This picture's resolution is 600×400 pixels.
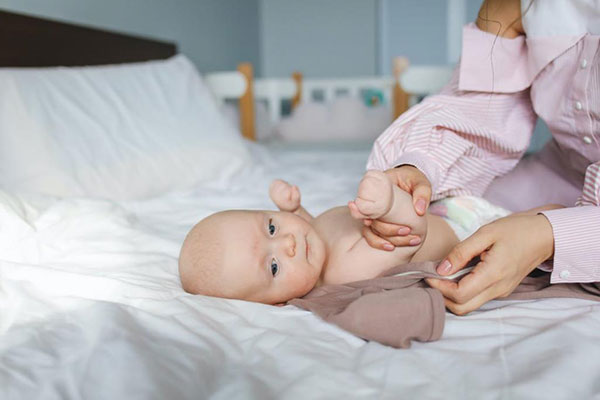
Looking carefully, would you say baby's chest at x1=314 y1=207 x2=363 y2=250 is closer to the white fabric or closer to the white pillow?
the white fabric

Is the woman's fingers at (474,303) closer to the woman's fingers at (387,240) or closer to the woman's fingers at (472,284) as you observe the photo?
the woman's fingers at (472,284)

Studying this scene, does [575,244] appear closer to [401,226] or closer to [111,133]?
[401,226]

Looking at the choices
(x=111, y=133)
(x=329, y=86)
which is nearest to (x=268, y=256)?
(x=111, y=133)

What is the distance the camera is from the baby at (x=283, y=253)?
2.18 feet

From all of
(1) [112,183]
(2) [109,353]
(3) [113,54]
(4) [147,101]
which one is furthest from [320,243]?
(3) [113,54]

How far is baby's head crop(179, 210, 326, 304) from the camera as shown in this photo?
67 centimetres

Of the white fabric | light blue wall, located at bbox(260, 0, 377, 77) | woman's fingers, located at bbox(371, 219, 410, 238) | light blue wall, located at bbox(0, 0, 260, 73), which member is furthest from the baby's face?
light blue wall, located at bbox(260, 0, 377, 77)

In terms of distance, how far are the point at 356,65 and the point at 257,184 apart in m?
2.92

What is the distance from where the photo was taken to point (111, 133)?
127 centimetres

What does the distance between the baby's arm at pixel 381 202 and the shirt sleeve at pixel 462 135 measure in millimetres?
238

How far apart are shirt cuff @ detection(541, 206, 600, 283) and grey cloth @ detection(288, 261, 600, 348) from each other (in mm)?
32

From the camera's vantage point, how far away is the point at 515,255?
0.57 meters

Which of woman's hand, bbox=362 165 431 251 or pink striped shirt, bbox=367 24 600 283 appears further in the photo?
pink striped shirt, bbox=367 24 600 283

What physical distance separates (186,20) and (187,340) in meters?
2.51
